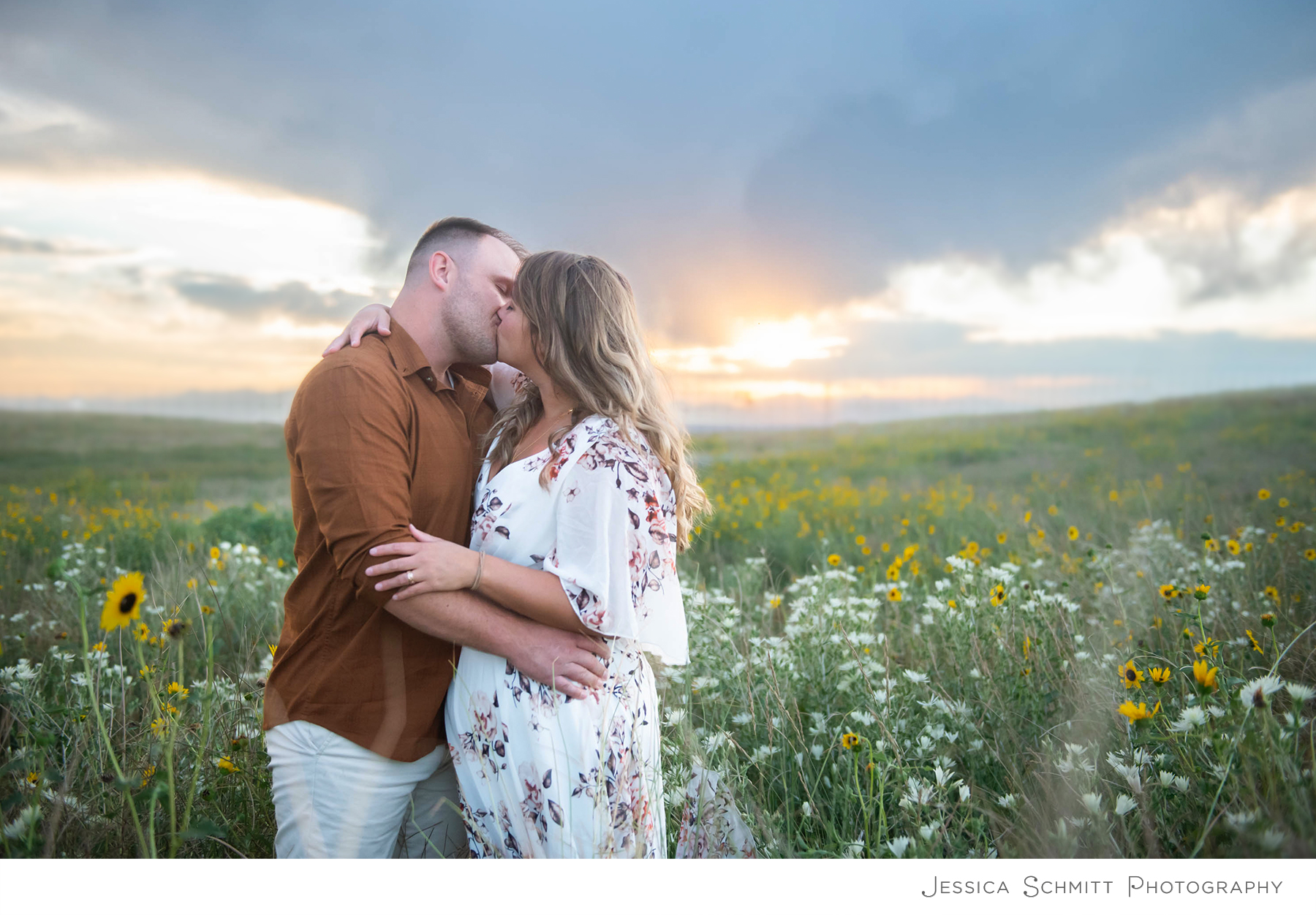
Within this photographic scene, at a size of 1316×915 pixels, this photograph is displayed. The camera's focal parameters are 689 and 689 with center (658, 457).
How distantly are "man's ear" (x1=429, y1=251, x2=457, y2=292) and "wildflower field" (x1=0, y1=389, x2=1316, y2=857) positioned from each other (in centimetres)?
138

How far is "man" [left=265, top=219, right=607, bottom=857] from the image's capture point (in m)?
1.94

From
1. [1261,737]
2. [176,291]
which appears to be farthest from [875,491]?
[176,291]

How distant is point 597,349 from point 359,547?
892mm

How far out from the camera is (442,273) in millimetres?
2551

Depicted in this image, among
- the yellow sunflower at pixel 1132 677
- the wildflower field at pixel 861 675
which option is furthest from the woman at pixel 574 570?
the yellow sunflower at pixel 1132 677

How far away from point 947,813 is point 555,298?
2157 millimetres

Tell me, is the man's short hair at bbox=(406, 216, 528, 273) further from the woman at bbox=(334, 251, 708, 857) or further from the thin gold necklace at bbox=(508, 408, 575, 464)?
the thin gold necklace at bbox=(508, 408, 575, 464)

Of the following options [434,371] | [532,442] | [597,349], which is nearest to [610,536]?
[532,442]

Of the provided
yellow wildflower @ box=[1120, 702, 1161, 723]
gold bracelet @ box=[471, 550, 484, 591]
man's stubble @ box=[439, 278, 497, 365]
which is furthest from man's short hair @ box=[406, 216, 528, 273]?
yellow wildflower @ box=[1120, 702, 1161, 723]

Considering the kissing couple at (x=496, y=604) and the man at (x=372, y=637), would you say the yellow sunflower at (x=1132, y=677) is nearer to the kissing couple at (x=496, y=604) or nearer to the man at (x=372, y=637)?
the kissing couple at (x=496, y=604)

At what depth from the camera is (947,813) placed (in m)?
2.34

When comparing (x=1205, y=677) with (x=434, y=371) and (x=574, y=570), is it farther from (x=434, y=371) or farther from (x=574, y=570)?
(x=434, y=371)
